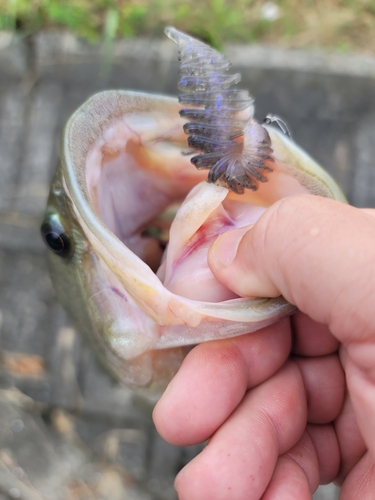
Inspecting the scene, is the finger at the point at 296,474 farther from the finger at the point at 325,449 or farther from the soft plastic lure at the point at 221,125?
the soft plastic lure at the point at 221,125

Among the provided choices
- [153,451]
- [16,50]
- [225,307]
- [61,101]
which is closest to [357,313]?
[225,307]

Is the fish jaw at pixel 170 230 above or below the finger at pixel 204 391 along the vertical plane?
above

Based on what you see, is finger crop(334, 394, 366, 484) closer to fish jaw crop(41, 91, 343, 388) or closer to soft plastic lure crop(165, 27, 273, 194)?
fish jaw crop(41, 91, 343, 388)

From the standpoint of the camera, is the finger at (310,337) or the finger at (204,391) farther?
the finger at (310,337)

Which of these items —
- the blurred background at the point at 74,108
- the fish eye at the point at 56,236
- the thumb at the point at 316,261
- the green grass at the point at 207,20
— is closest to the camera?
the thumb at the point at 316,261

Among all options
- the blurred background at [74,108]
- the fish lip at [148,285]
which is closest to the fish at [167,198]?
the fish lip at [148,285]


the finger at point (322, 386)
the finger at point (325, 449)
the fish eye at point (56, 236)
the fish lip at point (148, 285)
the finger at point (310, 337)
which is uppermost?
the fish lip at point (148, 285)
